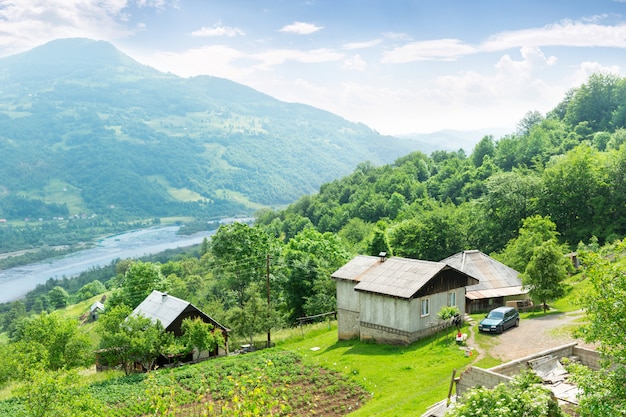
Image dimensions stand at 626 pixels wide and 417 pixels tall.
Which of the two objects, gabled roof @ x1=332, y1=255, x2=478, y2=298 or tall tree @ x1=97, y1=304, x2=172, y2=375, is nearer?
gabled roof @ x1=332, y1=255, x2=478, y2=298

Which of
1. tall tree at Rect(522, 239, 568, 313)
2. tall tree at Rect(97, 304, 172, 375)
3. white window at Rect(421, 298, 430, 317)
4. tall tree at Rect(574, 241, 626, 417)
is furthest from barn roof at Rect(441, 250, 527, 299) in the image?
tall tree at Rect(574, 241, 626, 417)

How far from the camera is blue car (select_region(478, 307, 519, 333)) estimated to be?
32.1 metres

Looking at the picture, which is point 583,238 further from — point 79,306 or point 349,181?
point 79,306

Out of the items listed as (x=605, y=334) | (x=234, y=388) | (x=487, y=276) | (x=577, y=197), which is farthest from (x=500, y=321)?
(x=577, y=197)

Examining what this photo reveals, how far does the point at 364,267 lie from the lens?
41.2 m

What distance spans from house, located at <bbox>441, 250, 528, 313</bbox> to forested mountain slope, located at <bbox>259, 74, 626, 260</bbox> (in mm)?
17873

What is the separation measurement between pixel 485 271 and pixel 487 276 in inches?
26.2

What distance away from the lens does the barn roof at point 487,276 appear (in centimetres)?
4228

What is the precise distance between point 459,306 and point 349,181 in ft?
416

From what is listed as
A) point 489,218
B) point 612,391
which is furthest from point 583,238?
point 612,391

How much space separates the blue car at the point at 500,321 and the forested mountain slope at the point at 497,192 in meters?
29.9

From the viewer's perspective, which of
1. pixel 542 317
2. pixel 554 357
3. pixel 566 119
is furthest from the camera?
pixel 566 119

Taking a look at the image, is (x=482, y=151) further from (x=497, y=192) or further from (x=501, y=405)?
(x=501, y=405)

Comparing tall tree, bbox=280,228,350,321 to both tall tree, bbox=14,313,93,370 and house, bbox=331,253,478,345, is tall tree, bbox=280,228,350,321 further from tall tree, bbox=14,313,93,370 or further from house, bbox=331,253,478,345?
tall tree, bbox=14,313,93,370
